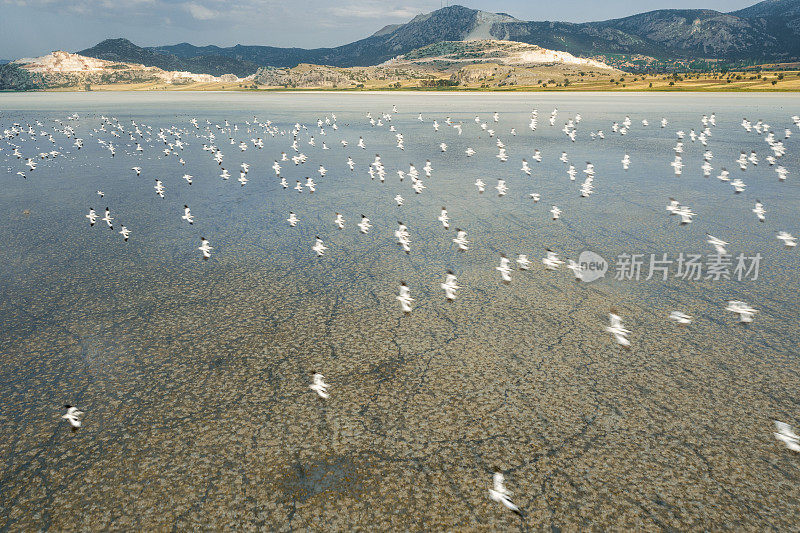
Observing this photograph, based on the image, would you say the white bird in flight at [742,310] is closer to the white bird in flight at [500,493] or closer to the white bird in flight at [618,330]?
the white bird in flight at [618,330]

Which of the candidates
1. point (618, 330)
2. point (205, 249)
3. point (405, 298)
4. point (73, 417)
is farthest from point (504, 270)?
point (73, 417)

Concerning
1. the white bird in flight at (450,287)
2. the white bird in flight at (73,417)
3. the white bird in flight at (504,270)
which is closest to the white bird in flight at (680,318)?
the white bird in flight at (504,270)

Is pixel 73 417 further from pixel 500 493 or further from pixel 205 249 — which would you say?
pixel 205 249

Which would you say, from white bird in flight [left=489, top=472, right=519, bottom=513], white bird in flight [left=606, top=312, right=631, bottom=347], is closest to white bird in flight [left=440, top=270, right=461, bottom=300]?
white bird in flight [left=606, top=312, right=631, bottom=347]

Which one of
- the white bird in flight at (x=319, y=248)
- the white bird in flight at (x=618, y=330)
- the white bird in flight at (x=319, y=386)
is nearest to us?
the white bird in flight at (x=319, y=386)

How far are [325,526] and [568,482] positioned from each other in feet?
8.17

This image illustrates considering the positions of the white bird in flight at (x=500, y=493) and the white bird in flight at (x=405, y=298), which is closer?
the white bird in flight at (x=500, y=493)

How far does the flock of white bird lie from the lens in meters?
8.13

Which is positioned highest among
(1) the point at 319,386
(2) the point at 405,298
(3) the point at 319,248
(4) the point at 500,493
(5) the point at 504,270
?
(3) the point at 319,248

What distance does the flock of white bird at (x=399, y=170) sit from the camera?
813 centimetres

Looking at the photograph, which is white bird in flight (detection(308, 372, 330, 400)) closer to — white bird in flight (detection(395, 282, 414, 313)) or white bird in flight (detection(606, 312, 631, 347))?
white bird in flight (detection(395, 282, 414, 313))

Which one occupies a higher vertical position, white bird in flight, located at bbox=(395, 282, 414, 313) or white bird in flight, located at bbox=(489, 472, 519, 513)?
white bird in flight, located at bbox=(395, 282, 414, 313)

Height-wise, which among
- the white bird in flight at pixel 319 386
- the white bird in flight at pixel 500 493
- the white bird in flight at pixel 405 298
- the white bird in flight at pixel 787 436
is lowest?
the white bird in flight at pixel 500 493

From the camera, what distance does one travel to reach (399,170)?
70.1 ft
